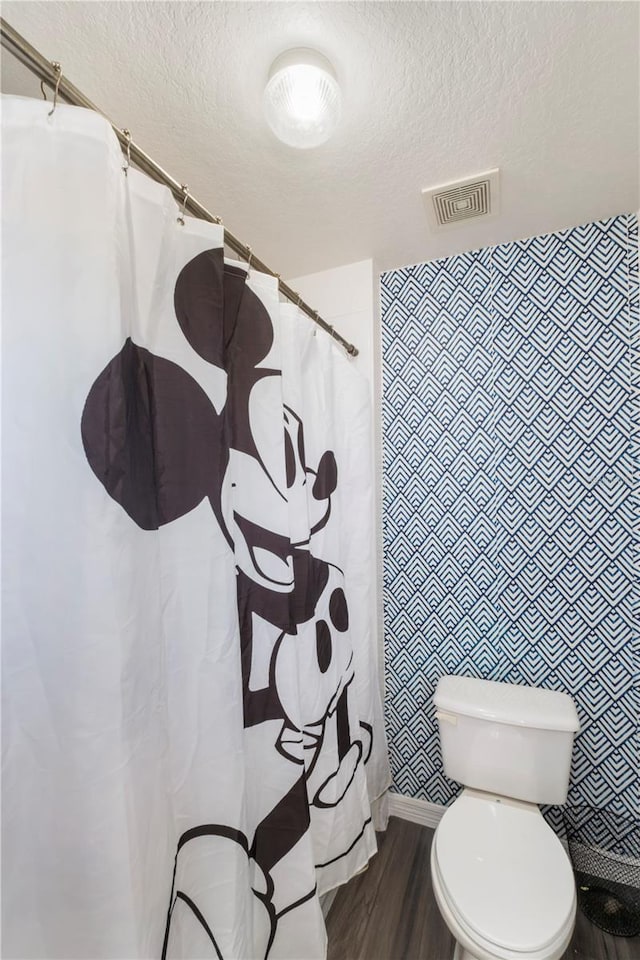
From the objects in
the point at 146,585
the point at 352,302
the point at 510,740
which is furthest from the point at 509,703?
the point at 352,302

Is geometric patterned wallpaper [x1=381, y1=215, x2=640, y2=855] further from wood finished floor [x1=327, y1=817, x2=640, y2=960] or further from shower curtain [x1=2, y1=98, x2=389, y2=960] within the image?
shower curtain [x1=2, y1=98, x2=389, y2=960]

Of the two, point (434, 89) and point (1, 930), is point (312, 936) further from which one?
point (434, 89)

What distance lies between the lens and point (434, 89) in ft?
3.54

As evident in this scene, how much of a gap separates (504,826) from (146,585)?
1.31 m

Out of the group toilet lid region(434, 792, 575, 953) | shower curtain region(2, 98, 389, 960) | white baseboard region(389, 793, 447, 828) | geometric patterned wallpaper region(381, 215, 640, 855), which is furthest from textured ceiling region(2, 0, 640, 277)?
white baseboard region(389, 793, 447, 828)

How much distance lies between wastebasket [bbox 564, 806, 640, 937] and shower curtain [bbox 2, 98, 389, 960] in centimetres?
87

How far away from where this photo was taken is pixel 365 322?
1836mm

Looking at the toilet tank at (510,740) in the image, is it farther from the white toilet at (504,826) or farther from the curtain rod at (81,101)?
the curtain rod at (81,101)

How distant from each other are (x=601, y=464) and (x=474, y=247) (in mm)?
959

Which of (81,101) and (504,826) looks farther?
(504,826)

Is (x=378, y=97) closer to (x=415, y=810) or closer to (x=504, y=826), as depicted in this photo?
(x=504, y=826)

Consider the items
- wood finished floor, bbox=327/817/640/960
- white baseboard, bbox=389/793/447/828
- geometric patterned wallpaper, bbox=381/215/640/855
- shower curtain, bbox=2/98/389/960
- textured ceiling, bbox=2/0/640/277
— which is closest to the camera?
shower curtain, bbox=2/98/389/960

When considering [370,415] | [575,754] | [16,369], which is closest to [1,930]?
[16,369]

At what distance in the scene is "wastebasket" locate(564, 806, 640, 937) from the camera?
1.39m
